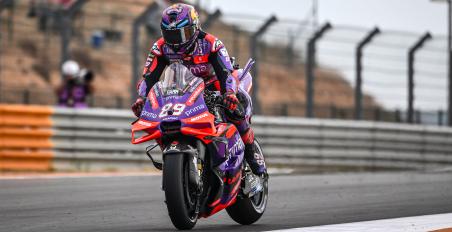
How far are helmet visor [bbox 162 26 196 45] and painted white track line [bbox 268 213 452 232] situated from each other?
1.44 metres

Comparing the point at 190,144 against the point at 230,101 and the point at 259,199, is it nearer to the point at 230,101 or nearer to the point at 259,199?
the point at 230,101

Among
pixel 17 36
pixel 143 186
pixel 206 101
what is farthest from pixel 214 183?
pixel 17 36

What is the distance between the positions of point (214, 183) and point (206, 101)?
0.57 meters

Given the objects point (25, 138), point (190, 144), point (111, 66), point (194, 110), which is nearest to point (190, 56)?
point (194, 110)

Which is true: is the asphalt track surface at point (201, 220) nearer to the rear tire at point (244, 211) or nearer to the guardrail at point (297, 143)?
the rear tire at point (244, 211)

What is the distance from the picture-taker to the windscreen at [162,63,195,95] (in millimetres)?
7699

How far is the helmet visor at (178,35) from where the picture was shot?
789 centimetres

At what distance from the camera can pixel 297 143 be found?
1819 centimetres

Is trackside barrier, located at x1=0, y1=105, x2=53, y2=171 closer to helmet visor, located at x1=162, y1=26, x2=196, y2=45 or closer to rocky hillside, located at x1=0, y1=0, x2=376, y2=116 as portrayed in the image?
rocky hillside, located at x1=0, y1=0, x2=376, y2=116

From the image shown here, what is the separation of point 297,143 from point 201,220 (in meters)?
9.32

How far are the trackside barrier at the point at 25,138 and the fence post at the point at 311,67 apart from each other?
475 centimetres

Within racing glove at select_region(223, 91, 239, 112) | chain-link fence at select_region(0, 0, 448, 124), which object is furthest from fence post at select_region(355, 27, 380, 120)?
racing glove at select_region(223, 91, 239, 112)

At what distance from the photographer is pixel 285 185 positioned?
509 inches

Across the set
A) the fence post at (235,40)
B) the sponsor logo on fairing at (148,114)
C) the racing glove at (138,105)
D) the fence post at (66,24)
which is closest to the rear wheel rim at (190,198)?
the sponsor logo on fairing at (148,114)
